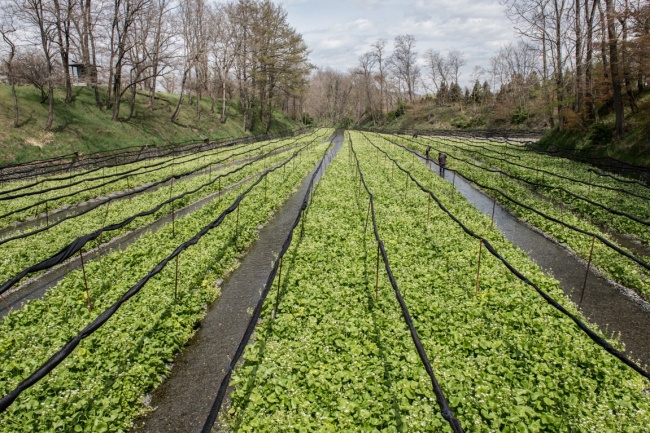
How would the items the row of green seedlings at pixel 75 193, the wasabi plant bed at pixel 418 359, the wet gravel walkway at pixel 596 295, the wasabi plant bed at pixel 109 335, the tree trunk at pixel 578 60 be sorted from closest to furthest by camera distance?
the wasabi plant bed at pixel 418 359, the wasabi plant bed at pixel 109 335, the wet gravel walkway at pixel 596 295, the row of green seedlings at pixel 75 193, the tree trunk at pixel 578 60

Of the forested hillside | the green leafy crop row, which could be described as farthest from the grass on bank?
the green leafy crop row

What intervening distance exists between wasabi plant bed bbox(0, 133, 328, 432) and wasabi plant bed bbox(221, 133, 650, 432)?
1.83 metres

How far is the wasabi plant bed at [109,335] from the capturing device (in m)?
5.78

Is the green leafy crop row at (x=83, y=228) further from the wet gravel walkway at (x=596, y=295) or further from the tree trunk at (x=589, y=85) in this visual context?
the tree trunk at (x=589, y=85)

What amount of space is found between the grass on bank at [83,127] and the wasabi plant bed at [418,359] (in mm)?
29677

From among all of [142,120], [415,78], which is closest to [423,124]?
[415,78]

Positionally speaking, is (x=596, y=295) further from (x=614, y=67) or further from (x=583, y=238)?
(x=614, y=67)

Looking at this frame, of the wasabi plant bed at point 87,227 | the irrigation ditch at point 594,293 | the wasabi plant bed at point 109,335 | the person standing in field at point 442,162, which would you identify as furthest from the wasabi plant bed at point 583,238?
the wasabi plant bed at point 87,227

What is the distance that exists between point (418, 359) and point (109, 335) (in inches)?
241

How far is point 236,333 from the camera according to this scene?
28.3 feet

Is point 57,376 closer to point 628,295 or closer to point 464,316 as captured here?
point 464,316

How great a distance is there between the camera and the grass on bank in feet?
97.1

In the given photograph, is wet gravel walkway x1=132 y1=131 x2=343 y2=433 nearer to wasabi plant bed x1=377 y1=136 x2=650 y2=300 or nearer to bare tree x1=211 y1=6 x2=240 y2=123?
wasabi plant bed x1=377 y1=136 x2=650 y2=300

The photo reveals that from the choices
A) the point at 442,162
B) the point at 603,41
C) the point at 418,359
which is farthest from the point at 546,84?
the point at 418,359
